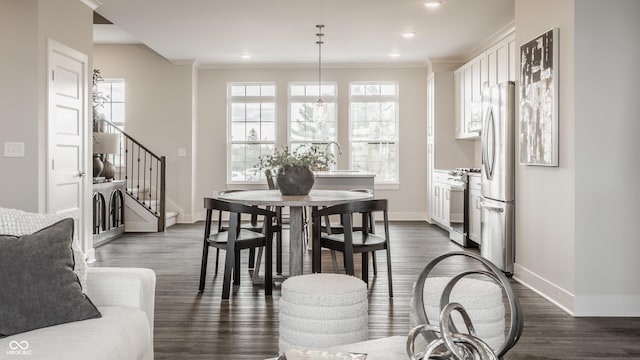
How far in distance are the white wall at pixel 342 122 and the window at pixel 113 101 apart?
1.33 metres

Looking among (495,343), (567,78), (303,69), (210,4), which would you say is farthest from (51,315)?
(303,69)

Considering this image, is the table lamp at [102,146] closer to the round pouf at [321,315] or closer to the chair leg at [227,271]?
the chair leg at [227,271]

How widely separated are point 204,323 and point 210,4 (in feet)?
12.0

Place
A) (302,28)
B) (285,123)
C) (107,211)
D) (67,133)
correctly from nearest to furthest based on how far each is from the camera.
Result: (67,133) < (302,28) < (107,211) < (285,123)

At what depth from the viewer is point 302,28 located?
6.99m

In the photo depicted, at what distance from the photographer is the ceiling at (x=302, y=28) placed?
19.5 ft

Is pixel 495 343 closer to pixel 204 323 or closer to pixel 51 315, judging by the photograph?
pixel 51 315

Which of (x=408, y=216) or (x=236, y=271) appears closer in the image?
(x=236, y=271)

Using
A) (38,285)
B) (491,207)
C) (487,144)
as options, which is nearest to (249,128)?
(487,144)

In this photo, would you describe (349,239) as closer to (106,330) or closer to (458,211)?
(106,330)

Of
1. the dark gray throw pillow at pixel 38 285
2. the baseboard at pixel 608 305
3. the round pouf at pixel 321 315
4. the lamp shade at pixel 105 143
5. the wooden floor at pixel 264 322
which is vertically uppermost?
the lamp shade at pixel 105 143

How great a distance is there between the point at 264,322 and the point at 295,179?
127cm

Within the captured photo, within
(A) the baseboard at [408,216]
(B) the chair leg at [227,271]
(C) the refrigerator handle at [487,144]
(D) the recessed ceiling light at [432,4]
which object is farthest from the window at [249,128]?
(B) the chair leg at [227,271]

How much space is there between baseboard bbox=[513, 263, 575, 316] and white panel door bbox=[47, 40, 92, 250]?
13.7 feet
